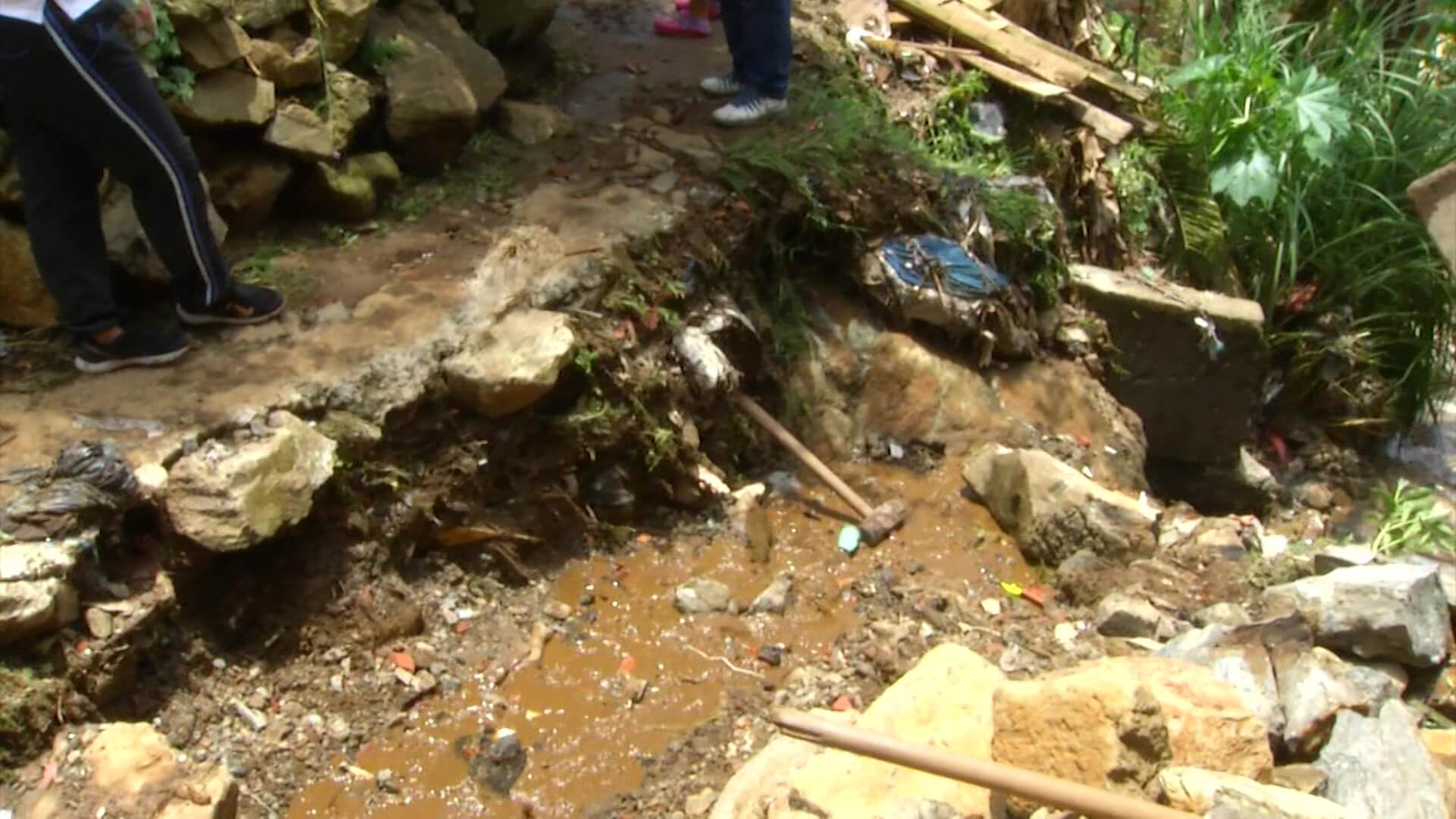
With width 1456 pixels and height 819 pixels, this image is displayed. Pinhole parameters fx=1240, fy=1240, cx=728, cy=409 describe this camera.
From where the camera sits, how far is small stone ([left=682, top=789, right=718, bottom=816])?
2.97 meters

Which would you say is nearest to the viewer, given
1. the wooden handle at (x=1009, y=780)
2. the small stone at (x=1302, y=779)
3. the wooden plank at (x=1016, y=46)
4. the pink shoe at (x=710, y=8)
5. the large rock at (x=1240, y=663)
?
the wooden handle at (x=1009, y=780)

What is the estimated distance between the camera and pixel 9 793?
262 centimetres

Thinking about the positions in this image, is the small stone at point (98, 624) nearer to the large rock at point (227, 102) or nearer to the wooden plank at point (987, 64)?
the large rock at point (227, 102)

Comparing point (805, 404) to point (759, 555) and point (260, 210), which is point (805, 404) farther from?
point (260, 210)

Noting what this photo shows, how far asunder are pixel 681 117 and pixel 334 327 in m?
1.92

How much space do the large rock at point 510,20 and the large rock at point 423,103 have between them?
45 centimetres

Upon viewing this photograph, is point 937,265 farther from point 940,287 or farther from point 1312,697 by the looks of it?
point 1312,697

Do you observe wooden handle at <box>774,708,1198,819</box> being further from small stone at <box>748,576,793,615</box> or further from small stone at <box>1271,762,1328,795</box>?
small stone at <box>748,576,793,615</box>

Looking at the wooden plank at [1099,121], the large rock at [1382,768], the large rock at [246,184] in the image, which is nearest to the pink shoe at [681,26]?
the wooden plank at [1099,121]

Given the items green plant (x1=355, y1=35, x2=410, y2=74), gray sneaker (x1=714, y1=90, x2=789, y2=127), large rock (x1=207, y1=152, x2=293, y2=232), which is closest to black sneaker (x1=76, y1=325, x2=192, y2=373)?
large rock (x1=207, y1=152, x2=293, y2=232)

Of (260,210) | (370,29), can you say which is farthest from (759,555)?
(370,29)

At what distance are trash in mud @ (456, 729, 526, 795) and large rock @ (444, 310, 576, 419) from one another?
95 centimetres

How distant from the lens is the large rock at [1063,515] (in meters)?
4.10

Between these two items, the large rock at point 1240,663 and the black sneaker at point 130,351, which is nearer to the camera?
the large rock at point 1240,663
